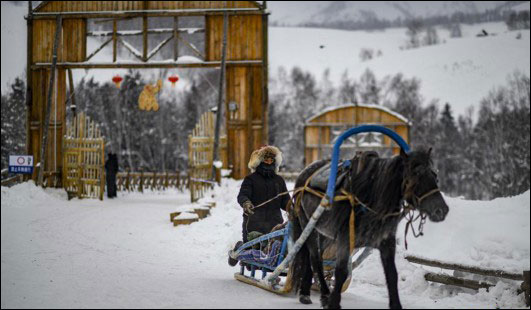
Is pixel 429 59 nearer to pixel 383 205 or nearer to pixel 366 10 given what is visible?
pixel 366 10

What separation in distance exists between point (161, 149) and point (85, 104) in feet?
26.5

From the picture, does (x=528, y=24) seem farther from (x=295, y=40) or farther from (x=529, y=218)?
(x=529, y=218)

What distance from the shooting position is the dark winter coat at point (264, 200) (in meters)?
7.42

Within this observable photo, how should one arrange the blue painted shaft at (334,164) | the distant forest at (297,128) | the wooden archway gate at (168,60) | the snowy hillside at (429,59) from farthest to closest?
the snowy hillside at (429,59), the distant forest at (297,128), the wooden archway gate at (168,60), the blue painted shaft at (334,164)

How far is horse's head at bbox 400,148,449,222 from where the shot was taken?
4.74 metres

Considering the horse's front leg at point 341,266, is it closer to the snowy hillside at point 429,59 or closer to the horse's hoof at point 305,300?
the horse's hoof at point 305,300

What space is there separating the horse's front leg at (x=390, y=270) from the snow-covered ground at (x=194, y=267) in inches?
21.0

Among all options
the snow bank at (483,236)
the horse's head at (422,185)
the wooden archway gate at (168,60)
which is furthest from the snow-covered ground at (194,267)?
the wooden archway gate at (168,60)

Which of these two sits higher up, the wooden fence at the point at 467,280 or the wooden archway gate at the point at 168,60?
the wooden archway gate at the point at 168,60

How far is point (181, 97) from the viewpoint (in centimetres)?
6525

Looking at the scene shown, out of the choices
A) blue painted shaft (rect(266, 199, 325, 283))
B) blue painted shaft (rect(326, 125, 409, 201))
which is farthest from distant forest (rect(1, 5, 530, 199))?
blue painted shaft (rect(326, 125, 409, 201))

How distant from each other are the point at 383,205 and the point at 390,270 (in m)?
0.61

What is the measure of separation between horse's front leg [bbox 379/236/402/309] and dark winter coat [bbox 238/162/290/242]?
2.44 metres

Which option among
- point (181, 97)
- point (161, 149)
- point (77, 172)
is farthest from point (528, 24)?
point (77, 172)
